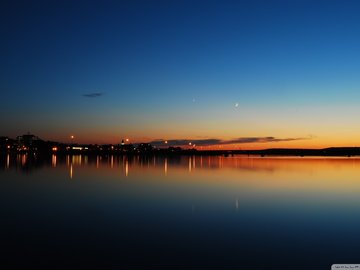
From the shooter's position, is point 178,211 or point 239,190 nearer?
point 178,211

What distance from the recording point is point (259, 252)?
14.4 m

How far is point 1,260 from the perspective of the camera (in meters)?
12.4

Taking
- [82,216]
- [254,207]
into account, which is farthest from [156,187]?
[82,216]

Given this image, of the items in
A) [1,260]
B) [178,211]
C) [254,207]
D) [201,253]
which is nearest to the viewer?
[1,260]

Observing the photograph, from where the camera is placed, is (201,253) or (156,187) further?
(156,187)

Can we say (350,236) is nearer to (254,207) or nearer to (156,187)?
(254,207)

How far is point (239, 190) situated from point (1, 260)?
2599 centimetres

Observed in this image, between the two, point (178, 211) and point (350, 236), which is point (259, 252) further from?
point (178, 211)

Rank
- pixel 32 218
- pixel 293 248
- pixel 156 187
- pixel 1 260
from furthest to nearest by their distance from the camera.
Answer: pixel 156 187 → pixel 32 218 → pixel 293 248 → pixel 1 260

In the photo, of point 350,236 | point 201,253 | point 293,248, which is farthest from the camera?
point 350,236

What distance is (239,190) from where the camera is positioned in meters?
35.8

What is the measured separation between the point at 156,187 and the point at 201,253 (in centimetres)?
2417

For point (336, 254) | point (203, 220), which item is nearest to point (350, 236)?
point (336, 254)

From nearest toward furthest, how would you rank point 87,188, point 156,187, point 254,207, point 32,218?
point 32,218
point 254,207
point 87,188
point 156,187
